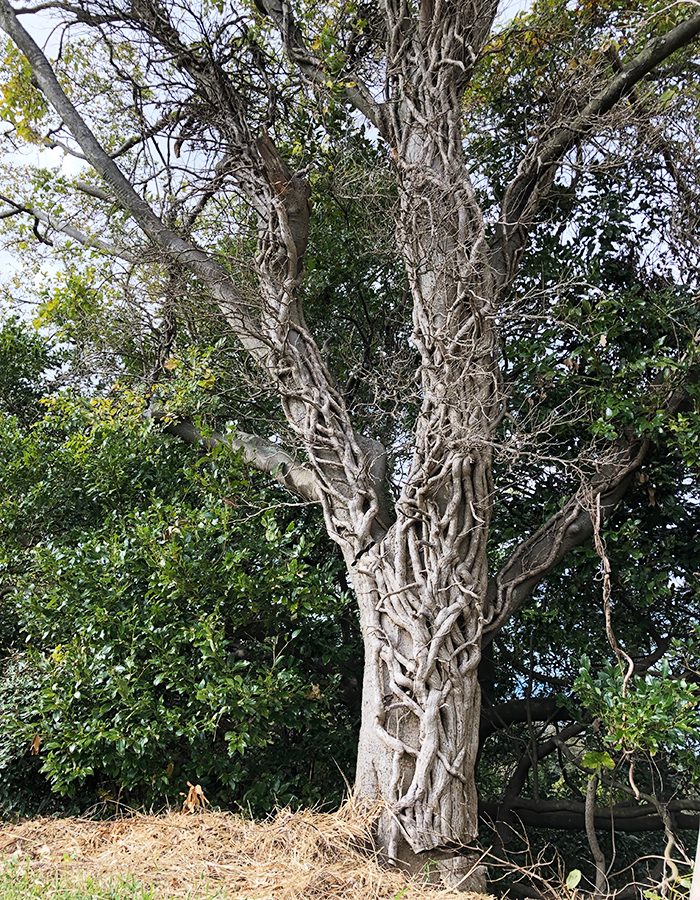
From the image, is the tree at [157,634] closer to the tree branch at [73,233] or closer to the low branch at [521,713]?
the low branch at [521,713]

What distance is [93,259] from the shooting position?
661 centimetres

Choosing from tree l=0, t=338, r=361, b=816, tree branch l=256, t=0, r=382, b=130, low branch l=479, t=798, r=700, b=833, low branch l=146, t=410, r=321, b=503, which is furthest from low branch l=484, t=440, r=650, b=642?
tree branch l=256, t=0, r=382, b=130

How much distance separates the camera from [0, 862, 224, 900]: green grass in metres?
2.78

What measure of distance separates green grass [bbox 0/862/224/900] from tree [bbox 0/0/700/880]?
1.23 meters

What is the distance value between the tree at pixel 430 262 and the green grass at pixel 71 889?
1.23 meters

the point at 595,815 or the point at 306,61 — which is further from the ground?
the point at 306,61

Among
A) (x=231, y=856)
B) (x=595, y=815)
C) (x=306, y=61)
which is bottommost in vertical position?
(x=231, y=856)

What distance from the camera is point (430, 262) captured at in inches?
182

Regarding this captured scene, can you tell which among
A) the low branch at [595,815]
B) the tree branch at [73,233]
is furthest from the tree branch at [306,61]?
the low branch at [595,815]

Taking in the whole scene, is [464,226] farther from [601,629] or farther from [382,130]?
[601,629]

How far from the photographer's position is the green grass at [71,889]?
278 centimetres

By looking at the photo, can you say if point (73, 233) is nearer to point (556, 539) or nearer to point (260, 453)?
point (260, 453)

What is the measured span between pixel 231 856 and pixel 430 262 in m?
3.54

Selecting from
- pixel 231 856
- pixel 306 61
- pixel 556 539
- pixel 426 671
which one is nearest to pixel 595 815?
pixel 556 539
